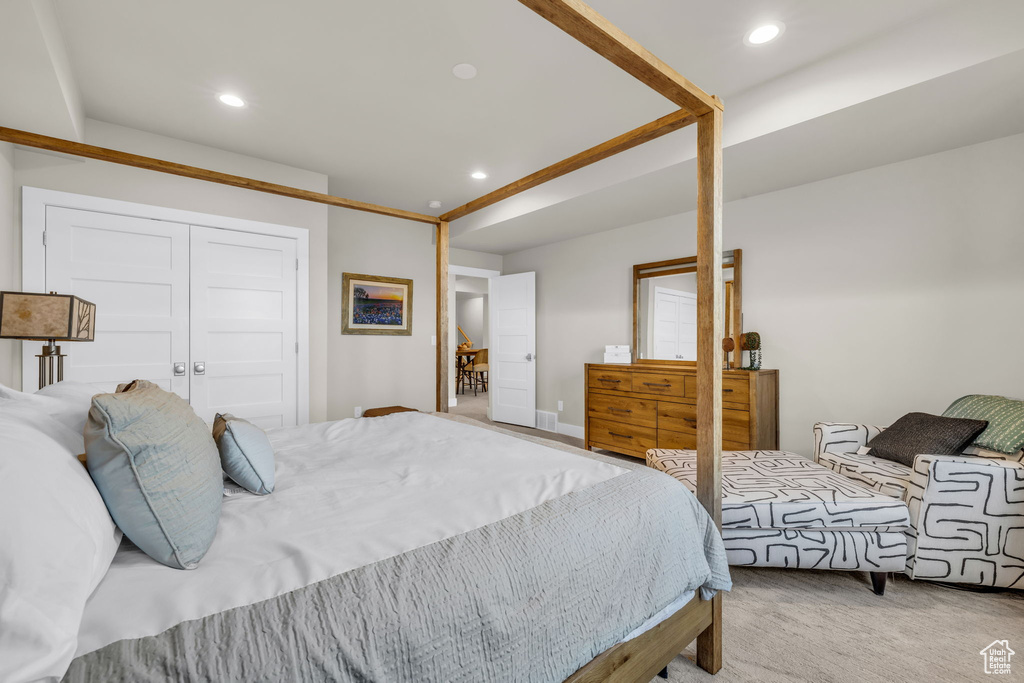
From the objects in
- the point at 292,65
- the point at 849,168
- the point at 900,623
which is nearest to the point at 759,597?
the point at 900,623

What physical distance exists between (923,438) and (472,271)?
4.78m

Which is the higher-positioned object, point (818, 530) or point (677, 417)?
point (677, 417)

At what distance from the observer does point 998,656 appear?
1.64 m

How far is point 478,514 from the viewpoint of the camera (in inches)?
44.9

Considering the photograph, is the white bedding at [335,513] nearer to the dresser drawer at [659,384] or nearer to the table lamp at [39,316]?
the table lamp at [39,316]

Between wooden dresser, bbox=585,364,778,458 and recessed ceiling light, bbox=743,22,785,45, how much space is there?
213 centimetres

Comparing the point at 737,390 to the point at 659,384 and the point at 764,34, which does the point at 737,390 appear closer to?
the point at 659,384

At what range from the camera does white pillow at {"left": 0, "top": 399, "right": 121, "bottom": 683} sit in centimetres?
56

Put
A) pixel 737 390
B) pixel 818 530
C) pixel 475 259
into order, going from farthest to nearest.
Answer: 1. pixel 475 259
2. pixel 737 390
3. pixel 818 530

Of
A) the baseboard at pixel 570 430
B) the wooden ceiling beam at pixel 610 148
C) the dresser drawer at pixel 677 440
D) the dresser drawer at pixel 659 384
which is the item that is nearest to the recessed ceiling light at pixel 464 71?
the wooden ceiling beam at pixel 610 148

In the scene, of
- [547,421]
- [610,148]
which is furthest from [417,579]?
[547,421]

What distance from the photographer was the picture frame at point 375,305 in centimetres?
462

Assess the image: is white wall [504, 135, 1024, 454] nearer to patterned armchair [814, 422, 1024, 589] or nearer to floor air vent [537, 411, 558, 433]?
patterned armchair [814, 422, 1024, 589]

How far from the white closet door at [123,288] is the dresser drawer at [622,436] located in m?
3.50
